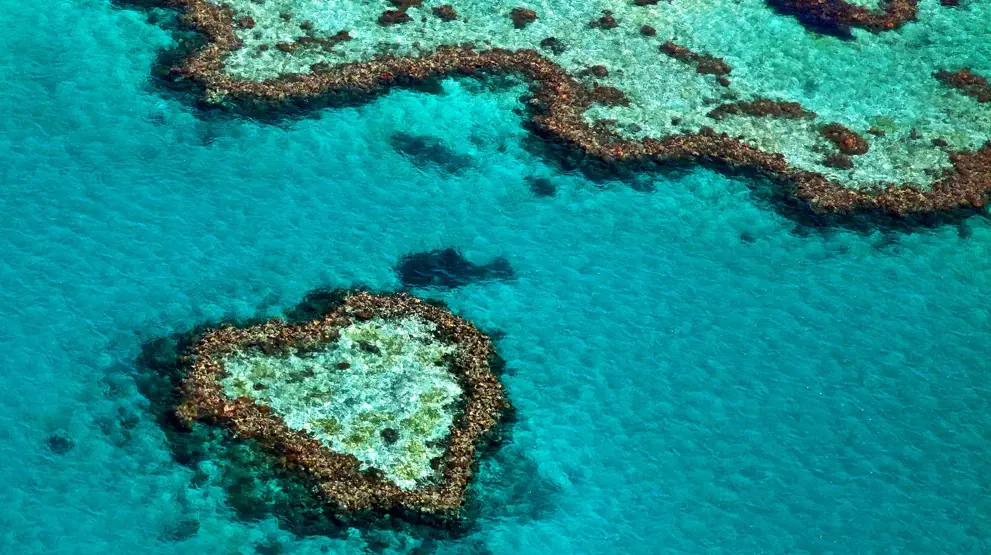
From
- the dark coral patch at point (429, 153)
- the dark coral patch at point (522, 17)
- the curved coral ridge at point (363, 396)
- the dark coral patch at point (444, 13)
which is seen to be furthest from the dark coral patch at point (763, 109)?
the curved coral ridge at point (363, 396)

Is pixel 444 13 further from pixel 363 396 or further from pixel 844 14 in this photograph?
pixel 363 396

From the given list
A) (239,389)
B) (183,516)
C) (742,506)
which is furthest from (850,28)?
(183,516)

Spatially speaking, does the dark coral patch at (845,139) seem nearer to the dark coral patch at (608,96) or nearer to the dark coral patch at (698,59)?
the dark coral patch at (698,59)

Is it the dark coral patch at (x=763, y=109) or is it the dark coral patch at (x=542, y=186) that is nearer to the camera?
the dark coral patch at (x=542, y=186)

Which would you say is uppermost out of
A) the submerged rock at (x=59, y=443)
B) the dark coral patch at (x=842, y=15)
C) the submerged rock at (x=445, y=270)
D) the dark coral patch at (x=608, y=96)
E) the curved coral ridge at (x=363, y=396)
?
the dark coral patch at (x=842, y=15)

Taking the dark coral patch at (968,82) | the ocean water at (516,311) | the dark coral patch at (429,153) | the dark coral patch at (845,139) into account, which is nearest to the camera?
the ocean water at (516,311)

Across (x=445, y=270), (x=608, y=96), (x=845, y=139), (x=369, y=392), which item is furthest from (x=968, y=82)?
(x=369, y=392)

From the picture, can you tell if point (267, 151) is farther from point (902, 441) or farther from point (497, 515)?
point (902, 441)
